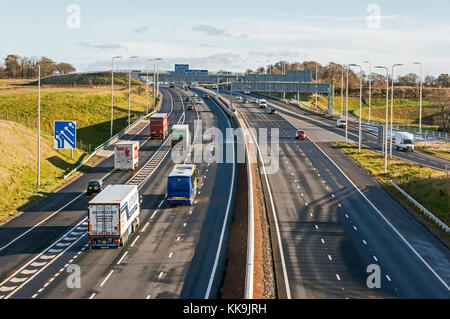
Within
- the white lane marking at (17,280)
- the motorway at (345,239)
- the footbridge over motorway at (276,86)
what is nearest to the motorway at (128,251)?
the white lane marking at (17,280)

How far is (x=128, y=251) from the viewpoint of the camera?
37812 millimetres

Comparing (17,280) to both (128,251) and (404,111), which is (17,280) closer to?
Answer: (128,251)

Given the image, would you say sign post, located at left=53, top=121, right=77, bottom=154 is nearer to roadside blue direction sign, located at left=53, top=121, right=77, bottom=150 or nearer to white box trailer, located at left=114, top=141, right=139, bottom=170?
roadside blue direction sign, located at left=53, top=121, right=77, bottom=150

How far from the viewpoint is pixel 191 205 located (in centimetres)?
5097

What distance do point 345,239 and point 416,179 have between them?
24900 mm

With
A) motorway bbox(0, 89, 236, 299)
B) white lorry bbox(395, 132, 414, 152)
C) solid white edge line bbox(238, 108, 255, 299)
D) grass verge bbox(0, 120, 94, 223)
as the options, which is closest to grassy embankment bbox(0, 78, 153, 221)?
grass verge bbox(0, 120, 94, 223)

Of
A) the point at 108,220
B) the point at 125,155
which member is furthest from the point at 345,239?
the point at 125,155

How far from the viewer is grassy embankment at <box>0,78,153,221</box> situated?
56.0 m

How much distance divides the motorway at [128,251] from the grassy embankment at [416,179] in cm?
1948

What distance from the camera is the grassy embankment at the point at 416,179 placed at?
2108 inches

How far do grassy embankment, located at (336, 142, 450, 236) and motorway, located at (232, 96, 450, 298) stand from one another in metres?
2.59

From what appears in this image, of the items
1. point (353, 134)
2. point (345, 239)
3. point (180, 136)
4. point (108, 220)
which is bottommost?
point (345, 239)

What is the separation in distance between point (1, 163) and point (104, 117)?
185 feet
